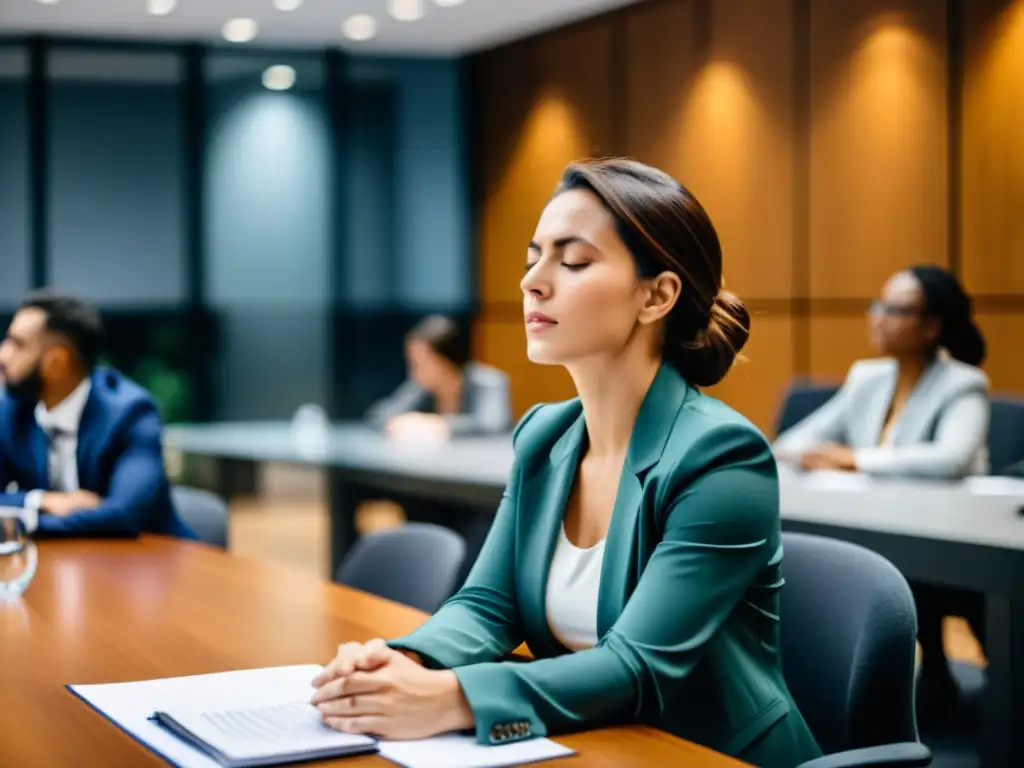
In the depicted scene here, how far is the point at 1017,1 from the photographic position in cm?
575

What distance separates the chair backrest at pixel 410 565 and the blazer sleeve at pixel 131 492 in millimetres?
694

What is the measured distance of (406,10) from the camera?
8.20 m

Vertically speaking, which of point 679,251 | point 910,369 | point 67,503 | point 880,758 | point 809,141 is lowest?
point 880,758

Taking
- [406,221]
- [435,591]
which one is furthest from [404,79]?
[435,591]

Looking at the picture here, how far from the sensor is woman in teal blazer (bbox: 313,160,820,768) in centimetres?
154

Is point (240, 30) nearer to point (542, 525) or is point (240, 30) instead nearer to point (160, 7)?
point (160, 7)

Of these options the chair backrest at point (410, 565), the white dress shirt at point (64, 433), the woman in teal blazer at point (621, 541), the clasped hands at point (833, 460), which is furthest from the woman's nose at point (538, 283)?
the clasped hands at point (833, 460)

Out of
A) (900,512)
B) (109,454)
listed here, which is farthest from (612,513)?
(109,454)

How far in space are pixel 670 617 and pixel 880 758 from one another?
1.06 ft

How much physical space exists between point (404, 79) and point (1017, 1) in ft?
15.1

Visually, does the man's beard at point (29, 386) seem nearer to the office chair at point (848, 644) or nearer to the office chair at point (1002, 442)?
the office chair at point (848, 644)

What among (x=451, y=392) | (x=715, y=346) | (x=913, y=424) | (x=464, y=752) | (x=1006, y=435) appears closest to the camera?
(x=464, y=752)

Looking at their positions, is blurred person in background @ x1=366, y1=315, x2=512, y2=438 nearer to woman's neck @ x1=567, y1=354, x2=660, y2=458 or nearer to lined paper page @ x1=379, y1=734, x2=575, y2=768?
woman's neck @ x1=567, y1=354, x2=660, y2=458

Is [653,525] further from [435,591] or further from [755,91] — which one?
[755,91]
